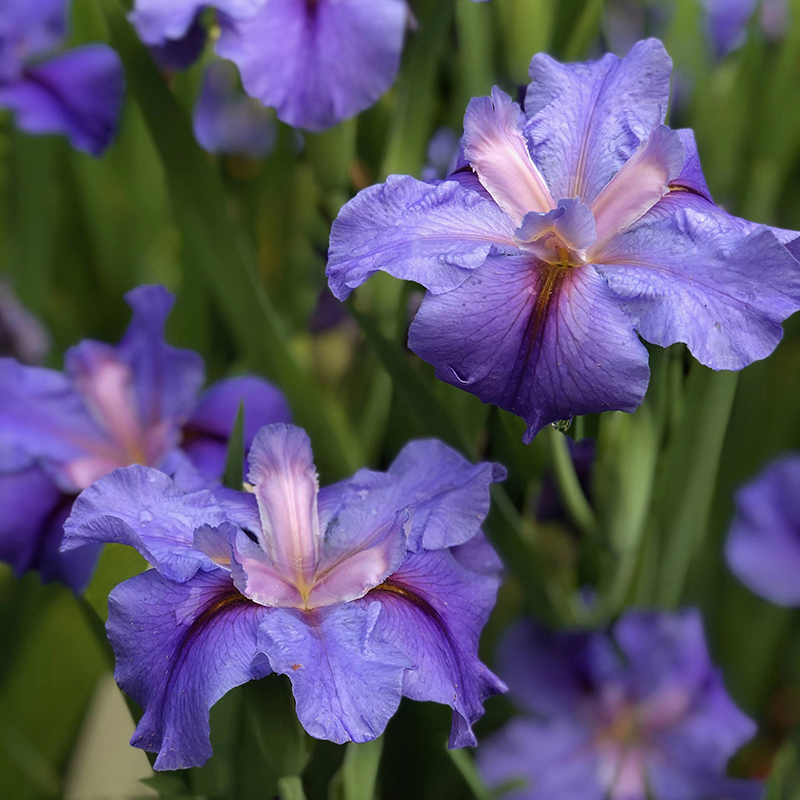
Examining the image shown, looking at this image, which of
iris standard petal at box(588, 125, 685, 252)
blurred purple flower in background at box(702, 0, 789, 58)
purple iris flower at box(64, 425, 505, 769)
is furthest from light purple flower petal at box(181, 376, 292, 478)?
blurred purple flower in background at box(702, 0, 789, 58)

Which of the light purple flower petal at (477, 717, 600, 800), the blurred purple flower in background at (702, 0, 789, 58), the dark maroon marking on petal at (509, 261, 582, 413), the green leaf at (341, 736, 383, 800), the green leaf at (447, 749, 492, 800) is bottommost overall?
the light purple flower petal at (477, 717, 600, 800)

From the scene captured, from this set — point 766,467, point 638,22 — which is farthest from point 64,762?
point 638,22

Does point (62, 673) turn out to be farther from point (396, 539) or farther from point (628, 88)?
point (628, 88)

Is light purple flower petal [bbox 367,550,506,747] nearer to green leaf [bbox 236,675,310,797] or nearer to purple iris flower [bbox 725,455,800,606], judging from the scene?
green leaf [bbox 236,675,310,797]

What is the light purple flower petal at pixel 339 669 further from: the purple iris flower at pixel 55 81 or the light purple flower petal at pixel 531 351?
the purple iris flower at pixel 55 81

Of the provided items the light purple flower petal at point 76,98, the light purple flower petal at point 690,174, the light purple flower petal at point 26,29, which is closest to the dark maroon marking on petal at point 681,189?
the light purple flower petal at point 690,174
